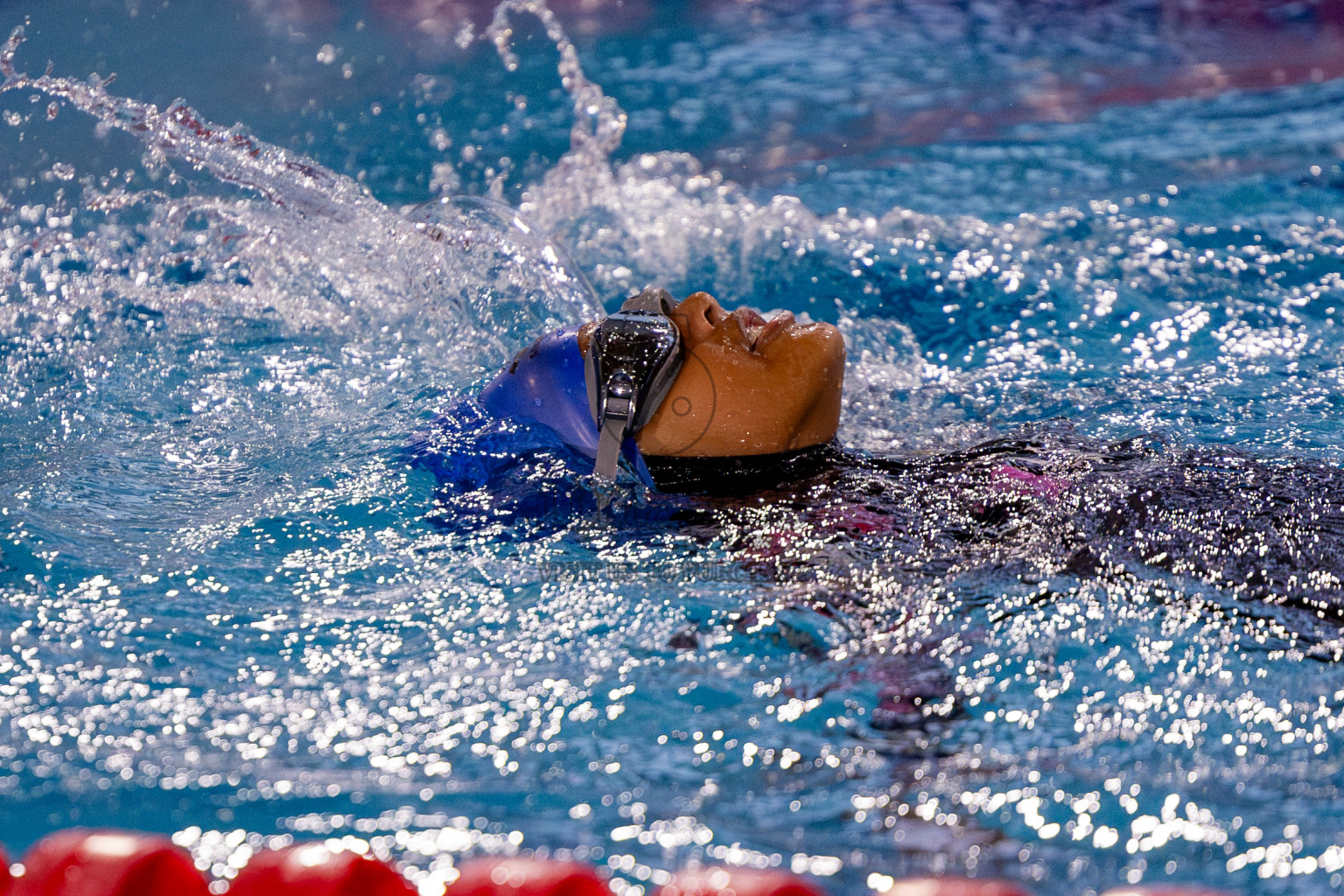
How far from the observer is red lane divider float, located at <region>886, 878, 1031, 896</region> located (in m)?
1.29

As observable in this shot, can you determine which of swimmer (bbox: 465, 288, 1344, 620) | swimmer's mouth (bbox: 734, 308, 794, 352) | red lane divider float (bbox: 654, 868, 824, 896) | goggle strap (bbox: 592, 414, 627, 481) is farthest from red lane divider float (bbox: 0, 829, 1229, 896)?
swimmer's mouth (bbox: 734, 308, 794, 352)

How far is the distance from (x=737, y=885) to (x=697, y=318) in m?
1.12

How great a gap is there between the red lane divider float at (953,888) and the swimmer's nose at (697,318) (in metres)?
1.10

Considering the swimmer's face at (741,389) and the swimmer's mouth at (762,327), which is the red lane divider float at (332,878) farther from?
the swimmer's mouth at (762,327)

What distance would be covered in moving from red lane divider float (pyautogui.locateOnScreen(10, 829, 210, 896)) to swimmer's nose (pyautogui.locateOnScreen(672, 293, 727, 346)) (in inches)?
47.5

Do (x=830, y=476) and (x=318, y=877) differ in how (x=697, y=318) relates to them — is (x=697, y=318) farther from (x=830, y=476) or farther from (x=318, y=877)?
(x=318, y=877)

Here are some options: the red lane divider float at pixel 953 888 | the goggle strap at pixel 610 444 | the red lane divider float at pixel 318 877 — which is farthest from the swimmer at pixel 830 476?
the red lane divider float at pixel 318 877

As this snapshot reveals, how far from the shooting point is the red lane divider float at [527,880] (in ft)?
4.40

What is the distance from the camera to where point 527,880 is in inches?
53.2

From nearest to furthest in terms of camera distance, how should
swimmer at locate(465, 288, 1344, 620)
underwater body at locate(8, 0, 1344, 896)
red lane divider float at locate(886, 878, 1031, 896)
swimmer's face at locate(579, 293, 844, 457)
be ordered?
red lane divider float at locate(886, 878, 1031, 896), underwater body at locate(8, 0, 1344, 896), swimmer at locate(465, 288, 1344, 620), swimmer's face at locate(579, 293, 844, 457)

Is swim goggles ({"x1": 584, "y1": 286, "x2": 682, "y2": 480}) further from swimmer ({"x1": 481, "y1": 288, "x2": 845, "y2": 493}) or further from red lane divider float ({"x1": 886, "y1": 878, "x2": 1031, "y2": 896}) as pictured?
red lane divider float ({"x1": 886, "y1": 878, "x2": 1031, "y2": 896})

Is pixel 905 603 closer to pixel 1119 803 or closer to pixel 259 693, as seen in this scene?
pixel 1119 803

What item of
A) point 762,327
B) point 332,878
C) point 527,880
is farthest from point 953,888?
point 762,327

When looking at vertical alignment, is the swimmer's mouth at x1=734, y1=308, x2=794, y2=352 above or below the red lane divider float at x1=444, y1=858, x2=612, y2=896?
above
